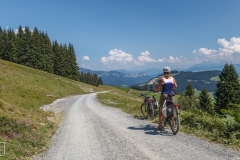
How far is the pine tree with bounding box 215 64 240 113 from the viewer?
42.3 m

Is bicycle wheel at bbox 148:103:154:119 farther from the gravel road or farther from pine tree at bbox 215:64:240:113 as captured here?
pine tree at bbox 215:64:240:113

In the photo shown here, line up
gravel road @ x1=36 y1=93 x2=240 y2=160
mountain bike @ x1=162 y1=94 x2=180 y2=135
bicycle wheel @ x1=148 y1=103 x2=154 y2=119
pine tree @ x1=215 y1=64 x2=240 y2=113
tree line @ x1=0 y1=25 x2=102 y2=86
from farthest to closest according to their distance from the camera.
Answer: tree line @ x1=0 y1=25 x2=102 y2=86, pine tree @ x1=215 y1=64 x2=240 y2=113, bicycle wheel @ x1=148 y1=103 x2=154 y2=119, mountain bike @ x1=162 y1=94 x2=180 y2=135, gravel road @ x1=36 y1=93 x2=240 y2=160

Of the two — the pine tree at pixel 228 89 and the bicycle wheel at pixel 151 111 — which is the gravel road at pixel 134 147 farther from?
the pine tree at pixel 228 89

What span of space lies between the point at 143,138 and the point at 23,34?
303 ft

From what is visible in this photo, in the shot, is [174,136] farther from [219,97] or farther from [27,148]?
[219,97]

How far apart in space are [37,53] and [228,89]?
6936cm

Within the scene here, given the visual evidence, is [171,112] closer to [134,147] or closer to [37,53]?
[134,147]

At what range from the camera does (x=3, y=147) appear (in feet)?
24.6

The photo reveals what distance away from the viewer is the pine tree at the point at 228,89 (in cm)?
4231

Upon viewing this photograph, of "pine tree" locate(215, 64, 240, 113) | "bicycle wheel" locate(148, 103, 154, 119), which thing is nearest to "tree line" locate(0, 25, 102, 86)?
"pine tree" locate(215, 64, 240, 113)

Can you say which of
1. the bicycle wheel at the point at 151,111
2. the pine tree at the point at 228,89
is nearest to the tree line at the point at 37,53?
the pine tree at the point at 228,89

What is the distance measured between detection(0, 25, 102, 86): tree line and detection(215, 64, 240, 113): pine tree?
66.9 m

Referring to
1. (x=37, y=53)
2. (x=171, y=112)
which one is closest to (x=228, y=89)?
(x=171, y=112)

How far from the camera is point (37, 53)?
263ft
